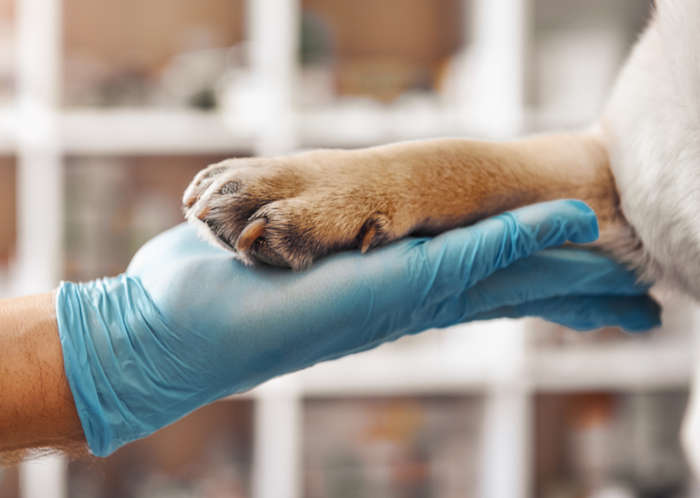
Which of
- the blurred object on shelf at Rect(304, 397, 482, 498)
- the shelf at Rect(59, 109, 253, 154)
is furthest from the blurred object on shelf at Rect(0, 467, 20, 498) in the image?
the shelf at Rect(59, 109, 253, 154)

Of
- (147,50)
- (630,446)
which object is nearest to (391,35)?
(147,50)

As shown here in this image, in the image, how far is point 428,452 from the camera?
1.91 metres

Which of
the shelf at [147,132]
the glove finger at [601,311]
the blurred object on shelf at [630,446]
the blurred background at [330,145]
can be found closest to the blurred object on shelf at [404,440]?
the blurred background at [330,145]

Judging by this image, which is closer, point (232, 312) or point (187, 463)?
point (232, 312)

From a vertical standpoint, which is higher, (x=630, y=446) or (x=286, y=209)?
(x=286, y=209)

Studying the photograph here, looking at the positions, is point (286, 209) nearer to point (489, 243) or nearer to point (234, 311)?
point (234, 311)

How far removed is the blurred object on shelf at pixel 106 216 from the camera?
1699 millimetres

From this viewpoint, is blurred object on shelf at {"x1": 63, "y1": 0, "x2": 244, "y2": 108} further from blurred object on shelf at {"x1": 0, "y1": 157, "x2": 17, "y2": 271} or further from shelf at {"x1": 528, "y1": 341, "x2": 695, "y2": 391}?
shelf at {"x1": 528, "y1": 341, "x2": 695, "y2": 391}

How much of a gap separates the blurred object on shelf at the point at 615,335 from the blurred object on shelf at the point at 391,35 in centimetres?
78

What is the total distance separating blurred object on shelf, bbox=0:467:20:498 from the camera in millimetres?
1840

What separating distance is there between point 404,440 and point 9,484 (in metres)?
1.16

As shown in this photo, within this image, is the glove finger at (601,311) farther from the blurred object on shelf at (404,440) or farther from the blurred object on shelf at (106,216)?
the blurred object on shelf at (106,216)

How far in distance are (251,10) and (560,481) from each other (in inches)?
67.0

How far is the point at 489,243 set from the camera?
0.66 m
